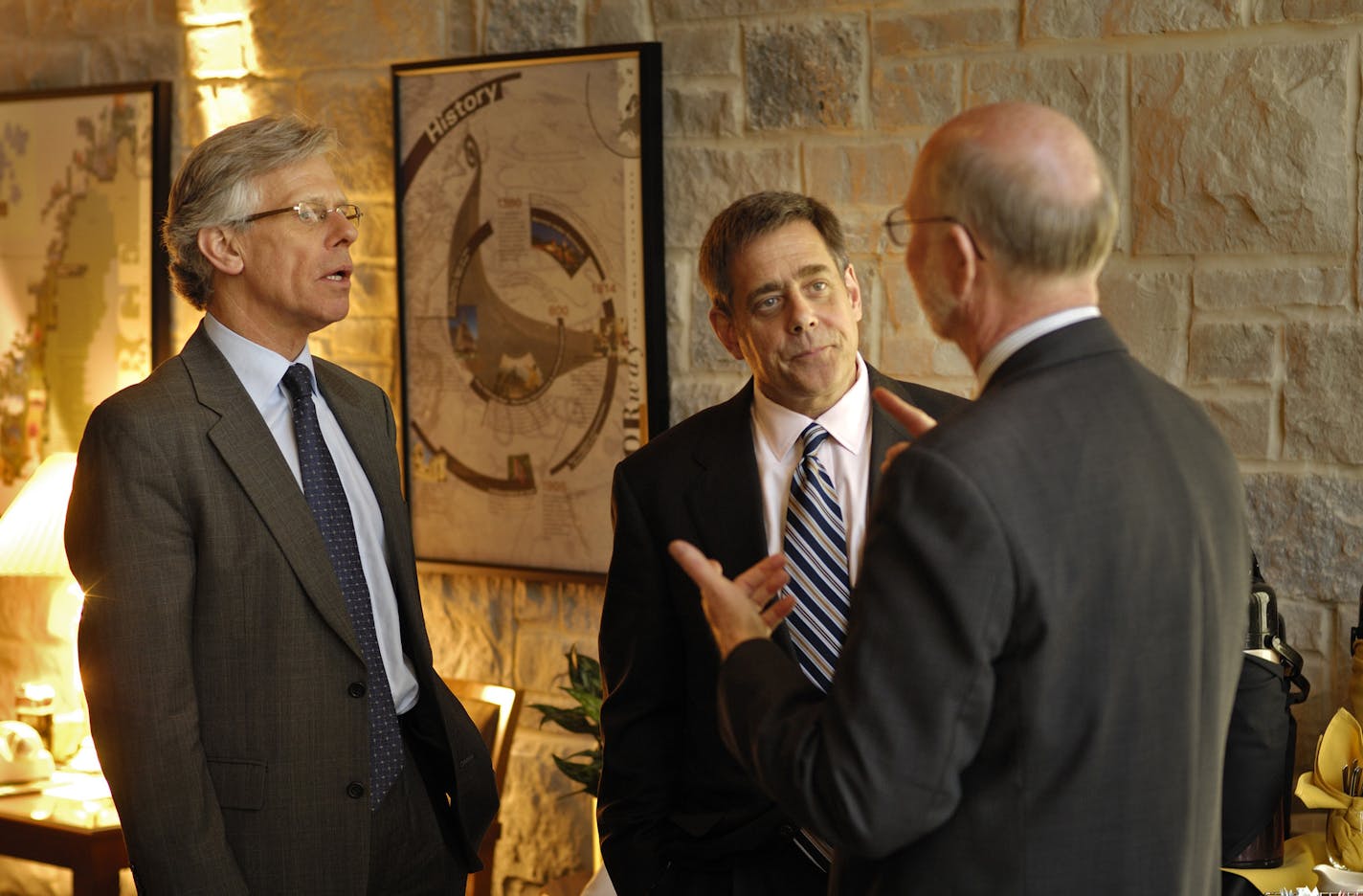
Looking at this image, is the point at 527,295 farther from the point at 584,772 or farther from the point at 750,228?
the point at 750,228

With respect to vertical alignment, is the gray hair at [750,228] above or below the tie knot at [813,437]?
above

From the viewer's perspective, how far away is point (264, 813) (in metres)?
1.99

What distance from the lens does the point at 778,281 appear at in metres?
2.05

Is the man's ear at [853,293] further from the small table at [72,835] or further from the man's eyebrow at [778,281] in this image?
the small table at [72,835]

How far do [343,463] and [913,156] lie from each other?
138 cm

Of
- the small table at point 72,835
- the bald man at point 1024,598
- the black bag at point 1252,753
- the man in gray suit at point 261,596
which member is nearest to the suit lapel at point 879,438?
the black bag at point 1252,753

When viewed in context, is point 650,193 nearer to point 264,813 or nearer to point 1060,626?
point 264,813

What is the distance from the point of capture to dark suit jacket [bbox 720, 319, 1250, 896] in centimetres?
122

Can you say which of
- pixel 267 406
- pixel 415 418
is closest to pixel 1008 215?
pixel 267 406

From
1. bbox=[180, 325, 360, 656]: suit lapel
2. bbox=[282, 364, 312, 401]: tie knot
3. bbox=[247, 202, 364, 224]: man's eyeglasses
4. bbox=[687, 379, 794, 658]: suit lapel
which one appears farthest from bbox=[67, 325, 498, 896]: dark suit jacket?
bbox=[687, 379, 794, 658]: suit lapel

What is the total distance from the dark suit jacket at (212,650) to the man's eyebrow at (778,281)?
29.8 inches

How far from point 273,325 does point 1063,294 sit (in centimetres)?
135

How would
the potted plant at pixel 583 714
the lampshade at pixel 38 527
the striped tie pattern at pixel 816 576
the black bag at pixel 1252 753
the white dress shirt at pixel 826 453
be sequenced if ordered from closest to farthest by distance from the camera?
1. the black bag at pixel 1252 753
2. the striped tie pattern at pixel 816 576
3. the white dress shirt at pixel 826 453
4. the potted plant at pixel 583 714
5. the lampshade at pixel 38 527

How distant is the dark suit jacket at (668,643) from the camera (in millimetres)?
1971
